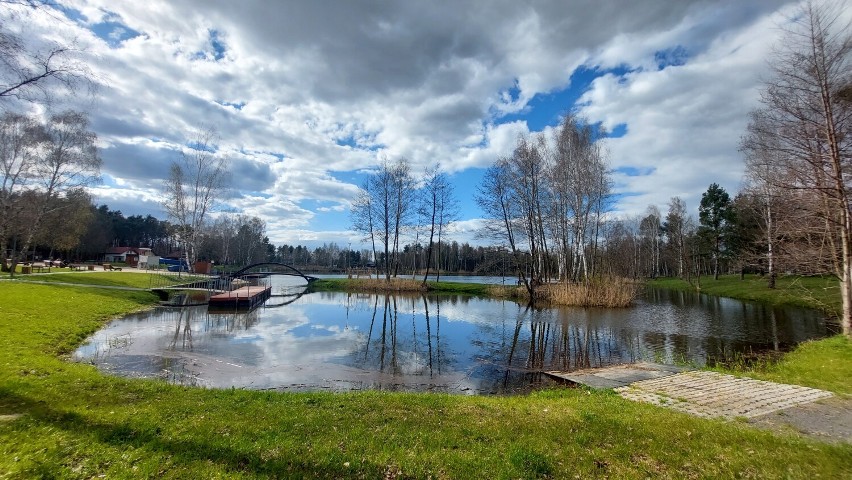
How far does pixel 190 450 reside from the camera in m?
4.43

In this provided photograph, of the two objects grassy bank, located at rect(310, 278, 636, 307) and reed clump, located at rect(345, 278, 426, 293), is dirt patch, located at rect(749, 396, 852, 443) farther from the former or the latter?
reed clump, located at rect(345, 278, 426, 293)

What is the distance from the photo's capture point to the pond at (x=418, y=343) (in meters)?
10.5

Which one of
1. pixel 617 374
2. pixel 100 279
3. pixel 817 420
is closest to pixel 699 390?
pixel 817 420

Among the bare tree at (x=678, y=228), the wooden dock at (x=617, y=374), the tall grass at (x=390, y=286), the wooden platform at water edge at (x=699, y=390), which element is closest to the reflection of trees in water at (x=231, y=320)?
the wooden dock at (x=617, y=374)

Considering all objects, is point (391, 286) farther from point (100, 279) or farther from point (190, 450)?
point (190, 450)

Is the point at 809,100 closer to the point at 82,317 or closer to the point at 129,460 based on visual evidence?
the point at 129,460

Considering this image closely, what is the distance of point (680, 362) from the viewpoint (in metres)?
11.8

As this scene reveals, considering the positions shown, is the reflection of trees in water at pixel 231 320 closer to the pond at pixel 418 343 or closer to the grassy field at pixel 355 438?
the pond at pixel 418 343

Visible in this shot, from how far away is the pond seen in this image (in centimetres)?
1053

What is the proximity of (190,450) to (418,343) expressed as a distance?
11597 millimetres

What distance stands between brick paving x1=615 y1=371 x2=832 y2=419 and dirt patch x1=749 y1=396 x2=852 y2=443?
0.67 feet

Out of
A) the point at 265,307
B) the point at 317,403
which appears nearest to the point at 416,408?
the point at 317,403

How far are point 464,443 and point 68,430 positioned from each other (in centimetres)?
478

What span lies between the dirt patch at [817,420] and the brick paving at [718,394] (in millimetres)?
205
